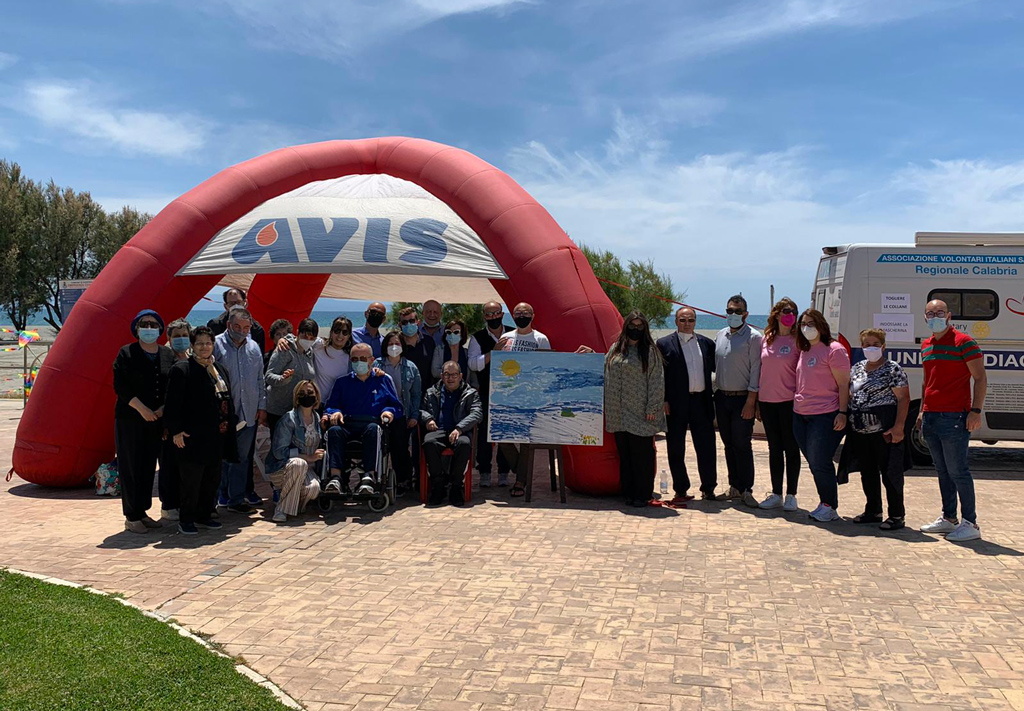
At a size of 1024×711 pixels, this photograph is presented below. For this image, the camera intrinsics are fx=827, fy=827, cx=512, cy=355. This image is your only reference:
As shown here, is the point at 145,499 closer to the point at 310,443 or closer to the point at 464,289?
the point at 310,443

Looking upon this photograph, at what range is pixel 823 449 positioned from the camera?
7.33 metres

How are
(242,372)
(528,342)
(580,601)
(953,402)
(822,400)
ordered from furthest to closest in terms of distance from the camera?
(528,342) < (242,372) < (822,400) < (953,402) < (580,601)

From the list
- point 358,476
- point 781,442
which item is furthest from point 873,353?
point 358,476

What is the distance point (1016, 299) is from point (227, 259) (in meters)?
9.47

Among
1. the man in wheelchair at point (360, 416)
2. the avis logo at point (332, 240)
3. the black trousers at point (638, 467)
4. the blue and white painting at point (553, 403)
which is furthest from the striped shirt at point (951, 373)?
the avis logo at point (332, 240)

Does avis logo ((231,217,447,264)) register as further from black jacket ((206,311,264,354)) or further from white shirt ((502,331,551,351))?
white shirt ((502,331,551,351))

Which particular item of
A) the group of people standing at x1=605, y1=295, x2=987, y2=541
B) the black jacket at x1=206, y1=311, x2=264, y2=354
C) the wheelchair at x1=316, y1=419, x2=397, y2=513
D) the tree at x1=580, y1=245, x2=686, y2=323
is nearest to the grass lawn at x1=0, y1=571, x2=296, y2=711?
the wheelchair at x1=316, y1=419, x2=397, y2=513

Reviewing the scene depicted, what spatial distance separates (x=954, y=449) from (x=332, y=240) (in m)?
6.36

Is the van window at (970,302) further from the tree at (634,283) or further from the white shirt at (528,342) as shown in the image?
the tree at (634,283)

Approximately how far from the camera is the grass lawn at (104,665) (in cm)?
364

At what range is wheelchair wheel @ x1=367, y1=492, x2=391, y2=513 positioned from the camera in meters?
7.60

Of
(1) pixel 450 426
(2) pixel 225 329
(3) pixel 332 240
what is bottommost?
(1) pixel 450 426

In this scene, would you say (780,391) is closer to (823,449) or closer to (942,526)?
(823,449)

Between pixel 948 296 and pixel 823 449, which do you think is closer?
pixel 823 449
